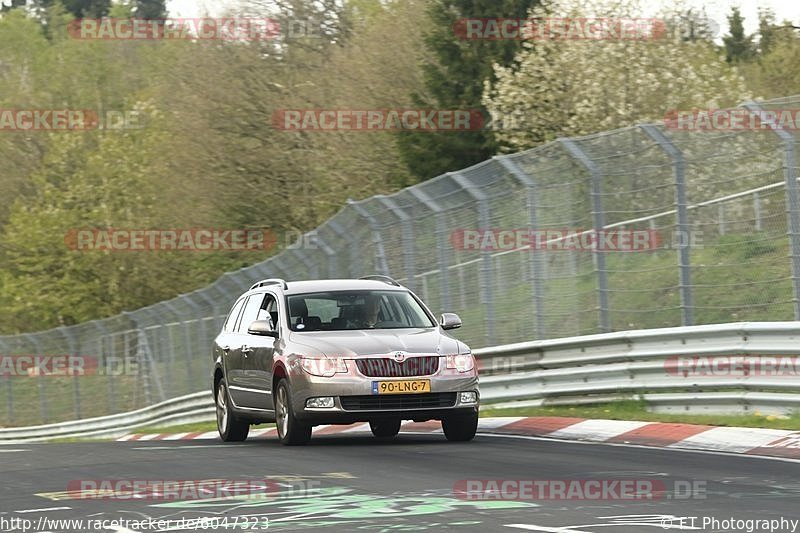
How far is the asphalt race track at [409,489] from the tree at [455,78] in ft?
97.5

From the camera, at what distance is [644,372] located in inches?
625

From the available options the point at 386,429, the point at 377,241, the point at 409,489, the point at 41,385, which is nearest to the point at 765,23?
the point at 41,385

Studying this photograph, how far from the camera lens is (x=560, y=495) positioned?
9.49m

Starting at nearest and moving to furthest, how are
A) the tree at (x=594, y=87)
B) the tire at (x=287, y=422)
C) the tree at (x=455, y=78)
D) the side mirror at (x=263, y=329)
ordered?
the tire at (x=287, y=422), the side mirror at (x=263, y=329), the tree at (x=594, y=87), the tree at (x=455, y=78)

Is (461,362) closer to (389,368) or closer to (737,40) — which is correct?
(389,368)

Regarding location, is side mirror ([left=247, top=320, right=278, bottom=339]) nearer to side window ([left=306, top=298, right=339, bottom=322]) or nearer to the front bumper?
side window ([left=306, top=298, right=339, bottom=322])

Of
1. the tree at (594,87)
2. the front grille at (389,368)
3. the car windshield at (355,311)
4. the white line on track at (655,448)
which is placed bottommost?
the white line on track at (655,448)

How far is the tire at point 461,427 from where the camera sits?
14.4m

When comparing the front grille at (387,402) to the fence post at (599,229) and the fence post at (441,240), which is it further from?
the fence post at (441,240)

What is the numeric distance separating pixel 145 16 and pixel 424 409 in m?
128

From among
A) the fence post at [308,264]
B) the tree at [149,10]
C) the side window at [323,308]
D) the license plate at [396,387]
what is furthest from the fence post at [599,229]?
the tree at [149,10]

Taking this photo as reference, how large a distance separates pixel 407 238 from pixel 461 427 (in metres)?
6.23

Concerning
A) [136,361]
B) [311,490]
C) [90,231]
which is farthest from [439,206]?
[90,231]

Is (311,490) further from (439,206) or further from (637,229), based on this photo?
(439,206)
